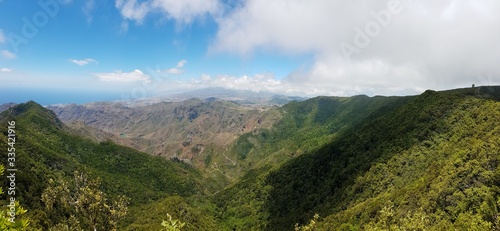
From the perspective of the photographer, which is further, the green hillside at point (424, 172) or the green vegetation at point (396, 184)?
the green hillside at point (424, 172)

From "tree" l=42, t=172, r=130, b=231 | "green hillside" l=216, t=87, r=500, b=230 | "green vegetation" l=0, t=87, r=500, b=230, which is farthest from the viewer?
"green hillside" l=216, t=87, r=500, b=230

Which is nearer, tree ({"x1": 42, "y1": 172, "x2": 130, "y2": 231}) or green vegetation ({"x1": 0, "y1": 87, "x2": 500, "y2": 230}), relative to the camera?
tree ({"x1": 42, "y1": 172, "x2": 130, "y2": 231})

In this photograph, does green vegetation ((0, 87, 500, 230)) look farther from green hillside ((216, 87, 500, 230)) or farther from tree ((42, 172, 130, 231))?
green hillside ((216, 87, 500, 230))

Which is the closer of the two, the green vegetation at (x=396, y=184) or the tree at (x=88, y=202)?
the tree at (x=88, y=202)

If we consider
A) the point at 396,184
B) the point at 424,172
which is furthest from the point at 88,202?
the point at 396,184

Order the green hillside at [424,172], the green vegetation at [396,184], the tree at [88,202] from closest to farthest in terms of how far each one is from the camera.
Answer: the tree at [88,202] < the green vegetation at [396,184] < the green hillside at [424,172]

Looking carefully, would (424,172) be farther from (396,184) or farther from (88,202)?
(88,202)

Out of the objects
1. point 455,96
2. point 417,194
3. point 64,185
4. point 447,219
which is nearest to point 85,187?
point 64,185

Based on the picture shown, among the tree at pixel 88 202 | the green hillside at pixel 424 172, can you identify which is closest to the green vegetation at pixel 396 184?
the tree at pixel 88 202

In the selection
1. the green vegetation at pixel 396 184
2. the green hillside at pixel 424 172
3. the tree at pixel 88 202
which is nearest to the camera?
the tree at pixel 88 202

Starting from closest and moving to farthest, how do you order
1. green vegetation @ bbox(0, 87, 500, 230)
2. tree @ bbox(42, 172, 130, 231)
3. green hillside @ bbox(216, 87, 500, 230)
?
tree @ bbox(42, 172, 130, 231), green vegetation @ bbox(0, 87, 500, 230), green hillside @ bbox(216, 87, 500, 230)

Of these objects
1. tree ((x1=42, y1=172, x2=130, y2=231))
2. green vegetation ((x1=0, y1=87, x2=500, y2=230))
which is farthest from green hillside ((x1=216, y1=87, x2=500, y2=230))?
tree ((x1=42, y1=172, x2=130, y2=231))

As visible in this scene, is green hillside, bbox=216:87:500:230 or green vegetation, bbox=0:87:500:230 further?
green hillside, bbox=216:87:500:230

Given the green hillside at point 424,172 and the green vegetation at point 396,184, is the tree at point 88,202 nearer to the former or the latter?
the green vegetation at point 396,184
